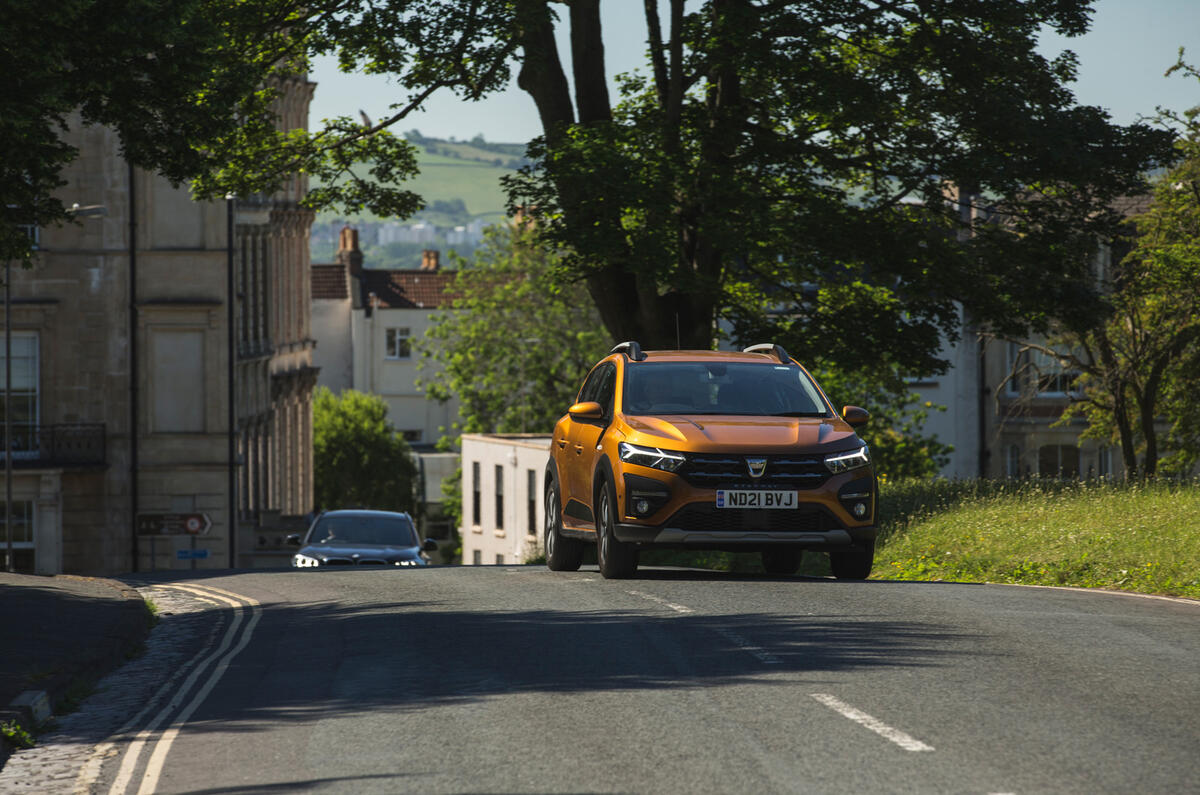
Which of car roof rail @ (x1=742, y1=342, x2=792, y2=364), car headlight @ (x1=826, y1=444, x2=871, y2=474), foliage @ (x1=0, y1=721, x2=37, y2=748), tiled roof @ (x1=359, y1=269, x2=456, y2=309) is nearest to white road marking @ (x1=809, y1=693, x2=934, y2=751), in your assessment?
foliage @ (x1=0, y1=721, x2=37, y2=748)

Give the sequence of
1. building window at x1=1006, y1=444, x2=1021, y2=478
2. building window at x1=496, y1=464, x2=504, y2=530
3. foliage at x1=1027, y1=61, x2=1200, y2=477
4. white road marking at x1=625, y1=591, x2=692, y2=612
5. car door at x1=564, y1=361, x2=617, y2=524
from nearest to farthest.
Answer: white road marking at x1=625, y1=591, x2=692, y2=612
car door at x1=564, y1=361, x2=617, y2=524
foliage at x1=1027, y1=61, x2=1200, y2=477
building window at x1=496, y1=464, x2=504, y2=530
building window at x1=1006, y1=444, x2=1021, y2=478

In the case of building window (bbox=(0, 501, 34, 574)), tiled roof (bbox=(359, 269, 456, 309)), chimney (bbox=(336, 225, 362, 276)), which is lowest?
building window (bbox=(0, 501, 34, 574))

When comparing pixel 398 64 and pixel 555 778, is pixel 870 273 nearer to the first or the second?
pixel 398 64

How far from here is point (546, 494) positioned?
17.8 metres

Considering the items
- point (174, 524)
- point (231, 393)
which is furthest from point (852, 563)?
point (231, 393)

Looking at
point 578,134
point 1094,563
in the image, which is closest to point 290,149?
point 578,134

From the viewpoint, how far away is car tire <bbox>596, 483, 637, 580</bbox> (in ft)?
48.4

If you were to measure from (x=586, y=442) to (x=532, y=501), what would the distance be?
131ft

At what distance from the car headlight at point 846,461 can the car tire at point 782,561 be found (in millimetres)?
3024

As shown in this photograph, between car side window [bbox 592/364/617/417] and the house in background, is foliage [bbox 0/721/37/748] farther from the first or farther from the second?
the house in background

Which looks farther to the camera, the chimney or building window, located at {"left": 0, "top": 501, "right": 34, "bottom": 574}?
the chimney

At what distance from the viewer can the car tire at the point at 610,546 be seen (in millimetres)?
14741

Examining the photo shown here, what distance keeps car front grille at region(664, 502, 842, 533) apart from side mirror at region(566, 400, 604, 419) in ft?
4.75

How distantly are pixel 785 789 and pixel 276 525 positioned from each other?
168 ft
